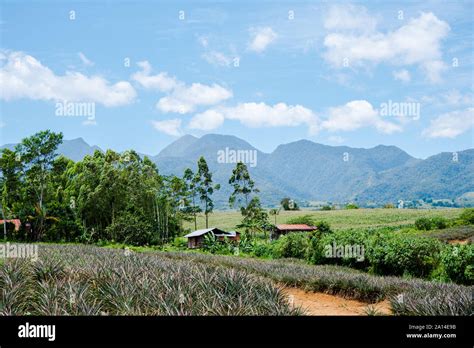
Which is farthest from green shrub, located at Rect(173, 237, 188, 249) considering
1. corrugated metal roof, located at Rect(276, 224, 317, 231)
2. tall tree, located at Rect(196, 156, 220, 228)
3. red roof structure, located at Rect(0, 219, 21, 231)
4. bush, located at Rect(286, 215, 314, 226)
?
red roof structure, located at Rect(0, 219, 21, 231)

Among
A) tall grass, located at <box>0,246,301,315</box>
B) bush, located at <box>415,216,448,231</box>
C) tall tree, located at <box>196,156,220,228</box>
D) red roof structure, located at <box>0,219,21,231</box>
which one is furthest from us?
tall tree, located at <box>196,156,220,228</box>

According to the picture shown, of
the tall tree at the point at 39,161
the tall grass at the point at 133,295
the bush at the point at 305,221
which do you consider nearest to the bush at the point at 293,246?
the bush at the point at 305,221

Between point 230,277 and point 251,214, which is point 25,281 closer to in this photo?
point 230,277

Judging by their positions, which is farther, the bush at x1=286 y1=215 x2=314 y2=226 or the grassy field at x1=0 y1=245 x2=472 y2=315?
the bush at x1=286 y1=215 x2=314 y2=226

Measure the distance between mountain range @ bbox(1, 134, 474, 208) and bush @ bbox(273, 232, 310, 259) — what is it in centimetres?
966

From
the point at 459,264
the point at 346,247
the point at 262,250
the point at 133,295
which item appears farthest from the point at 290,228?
the point at 133,295

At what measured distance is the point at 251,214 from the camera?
40.7m

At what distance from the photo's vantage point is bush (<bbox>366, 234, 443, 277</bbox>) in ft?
47.7

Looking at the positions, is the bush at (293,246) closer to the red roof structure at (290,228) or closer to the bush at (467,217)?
the bush at (467,217)

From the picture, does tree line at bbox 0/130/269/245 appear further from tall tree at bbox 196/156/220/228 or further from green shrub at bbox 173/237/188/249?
tall tree at bbox 196/156/220/228

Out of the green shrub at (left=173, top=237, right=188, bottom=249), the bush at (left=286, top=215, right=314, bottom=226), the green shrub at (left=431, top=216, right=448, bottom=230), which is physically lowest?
the green shrub at (left=173, top=237, right=188, bottom=249)

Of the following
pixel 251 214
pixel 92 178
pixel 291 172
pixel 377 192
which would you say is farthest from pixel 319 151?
pixel 92 178

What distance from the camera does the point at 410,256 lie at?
47.9ft
